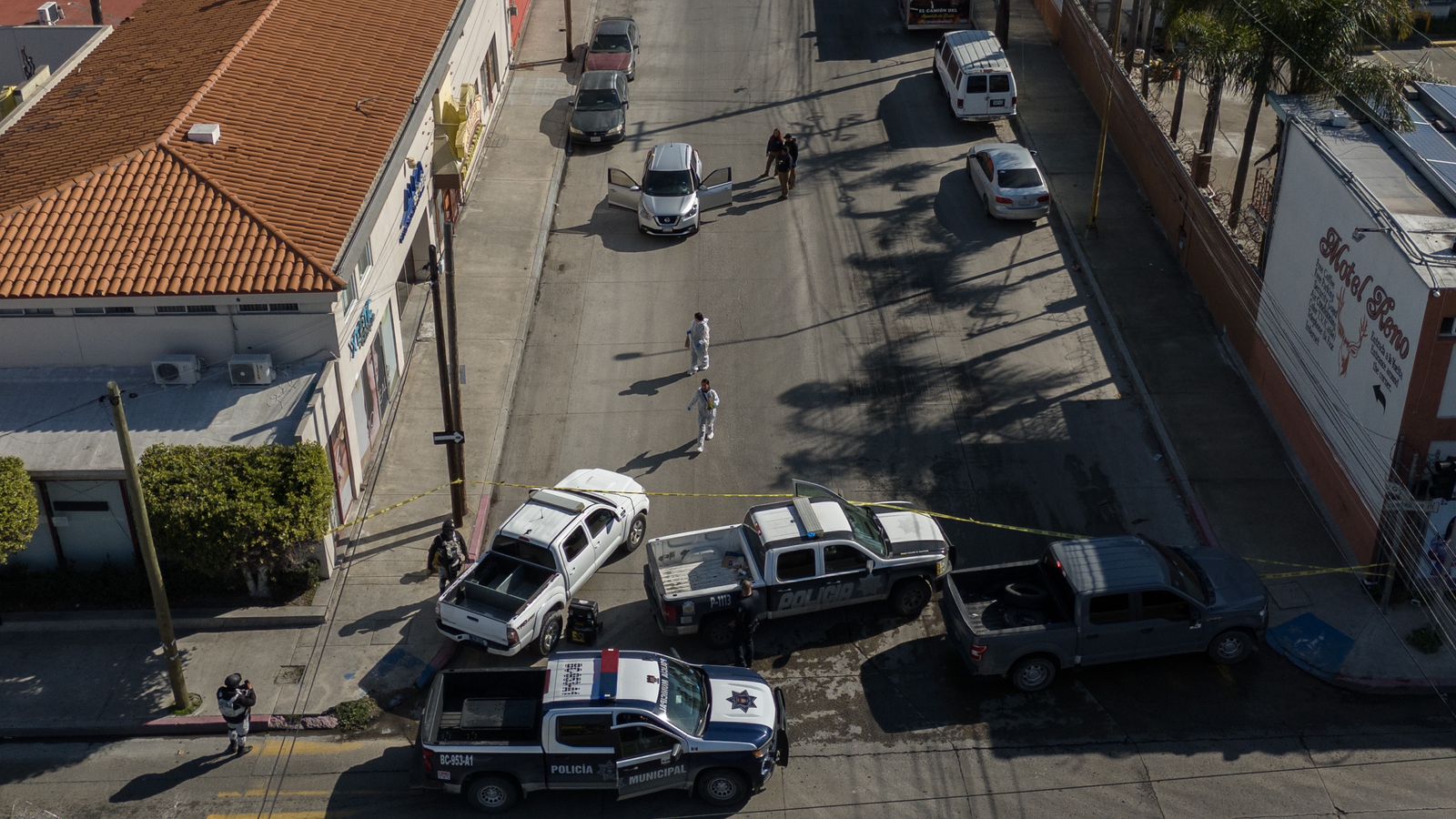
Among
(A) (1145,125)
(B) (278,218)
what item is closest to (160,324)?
(B) (278,218)

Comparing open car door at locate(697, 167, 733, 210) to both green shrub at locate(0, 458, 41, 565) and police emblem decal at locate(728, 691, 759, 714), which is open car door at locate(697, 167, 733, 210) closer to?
police emblem decal at locate(728, 691, 759, 714)

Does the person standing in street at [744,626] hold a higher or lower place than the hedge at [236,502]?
lower

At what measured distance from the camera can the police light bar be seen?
747 inches

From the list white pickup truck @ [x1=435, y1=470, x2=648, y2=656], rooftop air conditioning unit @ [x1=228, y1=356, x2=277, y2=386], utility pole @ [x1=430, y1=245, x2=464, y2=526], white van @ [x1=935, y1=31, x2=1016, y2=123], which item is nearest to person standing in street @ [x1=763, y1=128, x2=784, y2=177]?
white van @ [x1=935, y1=31, x2=1016, y2=123]

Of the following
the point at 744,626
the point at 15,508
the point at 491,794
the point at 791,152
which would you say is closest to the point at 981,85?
the point at 791,152

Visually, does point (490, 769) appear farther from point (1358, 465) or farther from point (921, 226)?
point (921, 226)

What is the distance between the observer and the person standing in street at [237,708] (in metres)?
19.7

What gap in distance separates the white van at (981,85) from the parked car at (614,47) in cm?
1034

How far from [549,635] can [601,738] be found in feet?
11.4

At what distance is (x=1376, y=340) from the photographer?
75.0 feet

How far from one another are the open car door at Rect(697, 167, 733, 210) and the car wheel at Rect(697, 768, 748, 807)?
768 inches

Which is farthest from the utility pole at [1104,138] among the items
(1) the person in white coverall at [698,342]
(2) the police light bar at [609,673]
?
(2) the police light bar at [609,673]

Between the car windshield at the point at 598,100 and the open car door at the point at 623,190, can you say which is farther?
the car windshield at the point at 598,100

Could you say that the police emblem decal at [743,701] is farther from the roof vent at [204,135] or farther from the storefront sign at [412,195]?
the roof vent at [204,135]
